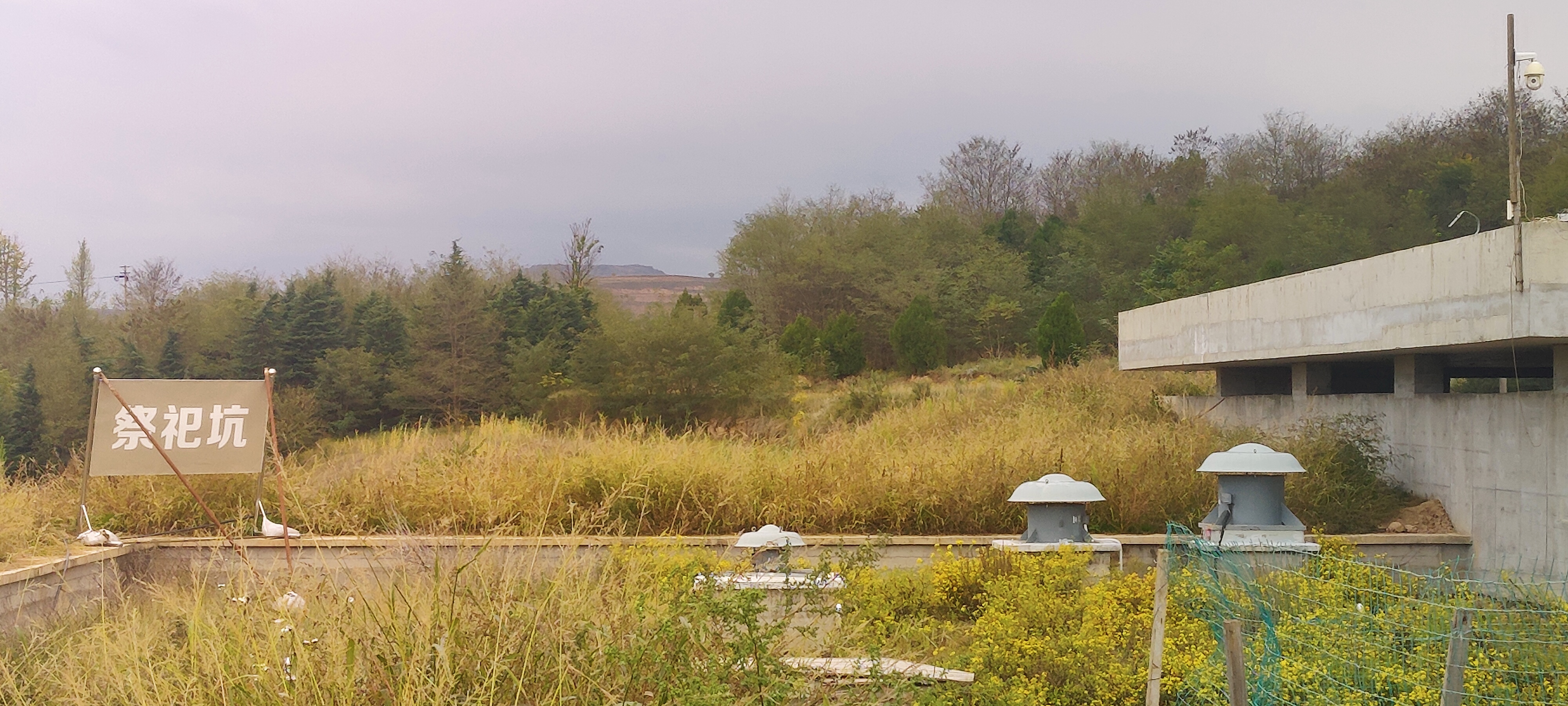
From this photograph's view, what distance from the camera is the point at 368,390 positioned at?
97.1 ft

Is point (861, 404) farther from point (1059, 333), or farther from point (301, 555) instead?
point (301, 555)

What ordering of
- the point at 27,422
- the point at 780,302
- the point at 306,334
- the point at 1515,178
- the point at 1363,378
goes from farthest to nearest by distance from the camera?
the point at 780,302 → the point at 306,334 → the point at 27,422 → the point at 1363,378 → the point at 1515,178

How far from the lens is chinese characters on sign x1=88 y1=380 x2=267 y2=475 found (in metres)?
8.70

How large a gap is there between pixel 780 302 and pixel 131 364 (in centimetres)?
2047

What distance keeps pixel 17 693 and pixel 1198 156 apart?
45.2 m

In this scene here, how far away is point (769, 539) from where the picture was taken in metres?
6.96

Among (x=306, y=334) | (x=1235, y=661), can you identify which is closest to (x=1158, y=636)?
(x=1235, y=661)

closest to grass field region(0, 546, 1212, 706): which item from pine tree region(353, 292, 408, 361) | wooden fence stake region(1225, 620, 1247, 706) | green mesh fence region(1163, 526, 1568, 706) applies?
green mesh fence region(1163, 526, 1568, 706)

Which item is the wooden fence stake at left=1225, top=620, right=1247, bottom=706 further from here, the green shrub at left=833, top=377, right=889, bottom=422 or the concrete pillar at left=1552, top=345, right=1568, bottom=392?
the green shrub at left=833, top=377, right=889, bottom=422

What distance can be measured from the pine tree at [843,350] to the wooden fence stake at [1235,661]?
2996cm

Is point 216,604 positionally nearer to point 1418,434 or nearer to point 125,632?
point 125,632

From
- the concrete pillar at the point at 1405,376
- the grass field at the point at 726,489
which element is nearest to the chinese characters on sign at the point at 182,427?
the grass field at the point at 726,489

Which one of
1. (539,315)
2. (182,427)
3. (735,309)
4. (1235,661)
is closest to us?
(1235,661)

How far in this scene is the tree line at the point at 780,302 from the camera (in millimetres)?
26797
